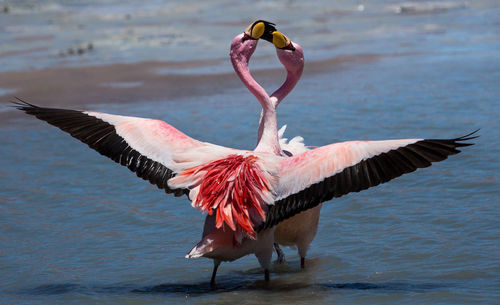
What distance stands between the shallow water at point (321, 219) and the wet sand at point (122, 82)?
576 mm

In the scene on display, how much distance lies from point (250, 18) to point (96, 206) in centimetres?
1280

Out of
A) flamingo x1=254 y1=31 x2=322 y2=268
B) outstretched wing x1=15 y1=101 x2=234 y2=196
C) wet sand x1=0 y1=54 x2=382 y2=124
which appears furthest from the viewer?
wet sand x1=0 y1=54 x2=382 y2=124

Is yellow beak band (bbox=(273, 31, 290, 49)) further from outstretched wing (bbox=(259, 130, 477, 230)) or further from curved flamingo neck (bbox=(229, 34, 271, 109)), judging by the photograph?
outstretched wing (bbox=(259, 130, 477, 230))

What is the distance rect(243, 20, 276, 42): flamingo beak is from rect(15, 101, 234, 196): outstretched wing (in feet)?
3.32

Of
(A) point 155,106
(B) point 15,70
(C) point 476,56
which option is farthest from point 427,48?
(B) point 15,70

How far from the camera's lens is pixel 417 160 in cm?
506

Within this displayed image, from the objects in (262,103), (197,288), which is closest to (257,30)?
(262,103)

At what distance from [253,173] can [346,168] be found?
603 mm

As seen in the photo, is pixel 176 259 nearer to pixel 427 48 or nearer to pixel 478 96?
pixel 478 96

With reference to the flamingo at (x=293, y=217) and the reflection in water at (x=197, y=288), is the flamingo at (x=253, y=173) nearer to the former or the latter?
the reflection in water at (x=197, y=288)

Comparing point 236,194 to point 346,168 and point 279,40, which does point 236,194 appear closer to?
point 346,168

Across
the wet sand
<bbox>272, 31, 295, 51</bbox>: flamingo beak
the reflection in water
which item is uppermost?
the wet sand

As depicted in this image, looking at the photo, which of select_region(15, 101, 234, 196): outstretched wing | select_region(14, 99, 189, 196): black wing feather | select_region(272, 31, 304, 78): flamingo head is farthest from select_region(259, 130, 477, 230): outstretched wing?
select_region(272, 31, 304, 78): flamingo head

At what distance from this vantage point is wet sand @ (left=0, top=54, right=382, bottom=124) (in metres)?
12.7
